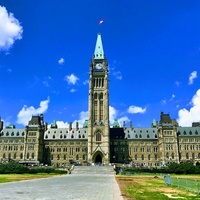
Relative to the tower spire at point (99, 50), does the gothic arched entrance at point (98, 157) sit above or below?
below

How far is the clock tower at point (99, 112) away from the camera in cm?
11306

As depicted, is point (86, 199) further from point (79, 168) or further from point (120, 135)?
point (120, 135)

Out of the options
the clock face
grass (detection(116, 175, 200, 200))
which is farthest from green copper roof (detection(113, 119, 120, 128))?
grass (detection(116, 175, 200, 200))

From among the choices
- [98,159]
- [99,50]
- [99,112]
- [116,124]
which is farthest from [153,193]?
[116,124]

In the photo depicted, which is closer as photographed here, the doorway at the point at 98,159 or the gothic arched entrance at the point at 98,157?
the gothic arched entrance at the point at 98,157

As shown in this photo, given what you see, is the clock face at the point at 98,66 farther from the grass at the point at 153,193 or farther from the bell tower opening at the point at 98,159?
the grass at the point at 153,193

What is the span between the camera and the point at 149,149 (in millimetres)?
123938

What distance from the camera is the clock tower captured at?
113 meters

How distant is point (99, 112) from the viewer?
119125mm

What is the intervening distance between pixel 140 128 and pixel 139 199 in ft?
380

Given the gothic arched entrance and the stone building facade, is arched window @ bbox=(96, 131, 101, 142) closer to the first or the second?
the stone building facade

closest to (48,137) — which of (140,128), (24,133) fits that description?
(24,133)

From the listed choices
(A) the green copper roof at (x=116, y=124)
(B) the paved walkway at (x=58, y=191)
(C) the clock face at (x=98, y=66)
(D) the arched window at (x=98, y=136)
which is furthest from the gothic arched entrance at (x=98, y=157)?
(B) the paved walkway at (x=58, y=191)

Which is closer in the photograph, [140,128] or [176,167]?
[176,167]
